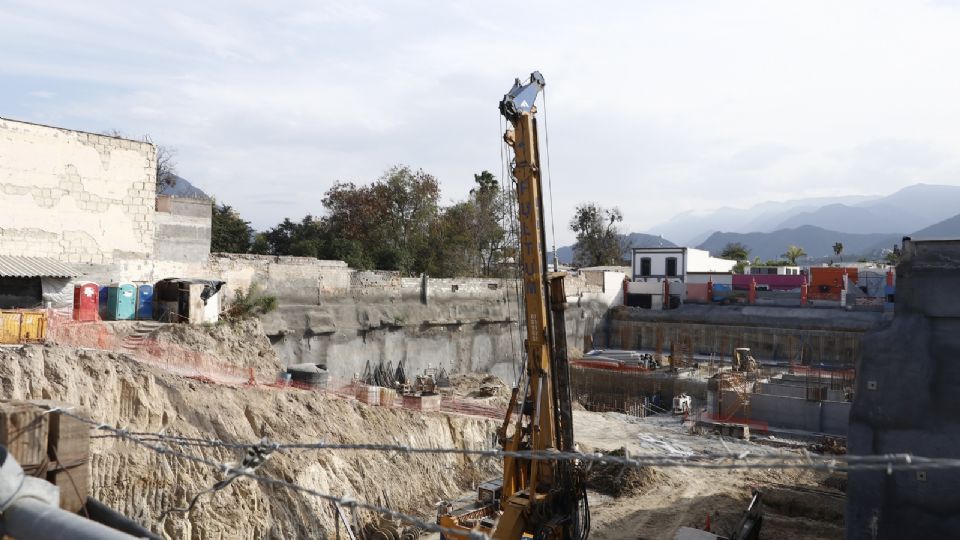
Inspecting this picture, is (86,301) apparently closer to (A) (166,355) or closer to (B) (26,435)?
(A) (166,355)

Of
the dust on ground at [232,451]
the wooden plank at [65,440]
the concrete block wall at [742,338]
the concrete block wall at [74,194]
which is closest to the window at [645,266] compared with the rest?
the concrete block wall at [742,338]

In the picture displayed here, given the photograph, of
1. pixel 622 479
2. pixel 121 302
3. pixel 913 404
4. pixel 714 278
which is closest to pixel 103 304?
pixel 121 302

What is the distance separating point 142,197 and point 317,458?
14.3 m

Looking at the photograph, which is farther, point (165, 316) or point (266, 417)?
point (165, 316)

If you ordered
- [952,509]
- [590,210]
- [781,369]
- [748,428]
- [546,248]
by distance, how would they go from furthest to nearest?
[590,210] → [781,369] → [748,428] → [546,248] → [952,509]

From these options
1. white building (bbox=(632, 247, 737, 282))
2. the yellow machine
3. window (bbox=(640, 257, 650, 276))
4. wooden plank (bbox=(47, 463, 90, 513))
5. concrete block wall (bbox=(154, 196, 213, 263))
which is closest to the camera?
wooden plank (bbox=(47, 463, 90, 513))

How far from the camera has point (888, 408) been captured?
46.8ft

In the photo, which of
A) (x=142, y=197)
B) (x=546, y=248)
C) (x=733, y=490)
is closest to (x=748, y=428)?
(x=733, y=490)

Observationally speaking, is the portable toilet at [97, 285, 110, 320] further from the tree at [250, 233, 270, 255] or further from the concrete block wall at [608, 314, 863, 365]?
the concrete block wall at [608, 314, 863, 365]

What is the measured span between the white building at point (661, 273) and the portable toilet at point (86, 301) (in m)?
41.8

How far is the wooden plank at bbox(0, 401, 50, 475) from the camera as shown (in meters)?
4.00

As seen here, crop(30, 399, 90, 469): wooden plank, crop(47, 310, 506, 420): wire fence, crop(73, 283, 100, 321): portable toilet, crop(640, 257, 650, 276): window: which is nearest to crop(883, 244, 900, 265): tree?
crop(30, 399, 90, 469): wooden plank

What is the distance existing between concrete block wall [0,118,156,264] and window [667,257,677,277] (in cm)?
4689

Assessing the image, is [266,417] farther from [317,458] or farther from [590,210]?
[590,210]
